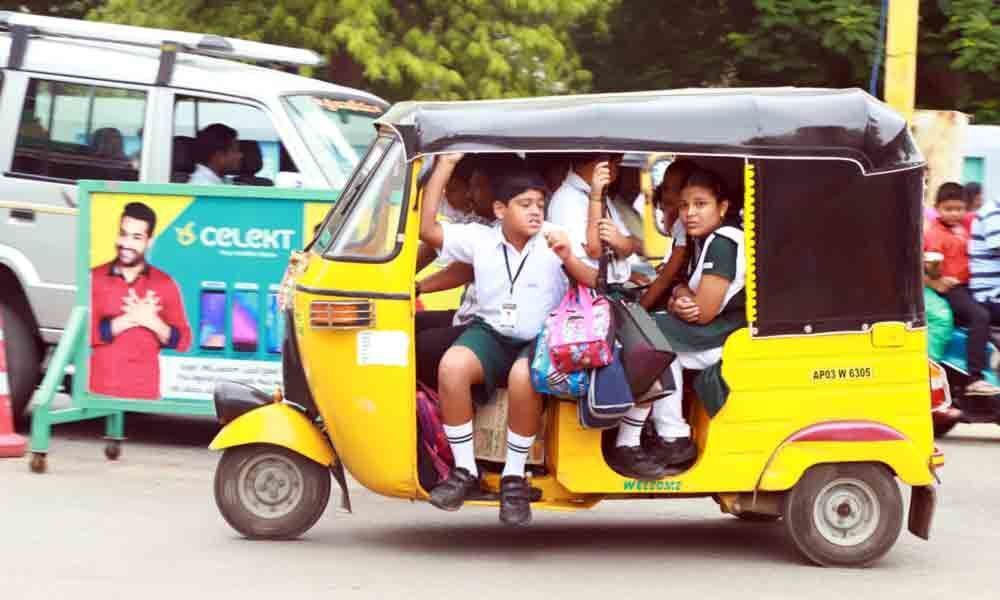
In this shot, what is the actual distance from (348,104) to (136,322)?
2.03 meters

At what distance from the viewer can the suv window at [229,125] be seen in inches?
426

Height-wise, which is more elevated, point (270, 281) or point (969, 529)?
point (270, 281)

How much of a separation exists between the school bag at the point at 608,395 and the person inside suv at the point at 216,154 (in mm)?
3979

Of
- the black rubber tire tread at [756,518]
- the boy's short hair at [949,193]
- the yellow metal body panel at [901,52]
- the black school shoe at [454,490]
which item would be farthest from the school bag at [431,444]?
the yellow metal body panel at [901,52]

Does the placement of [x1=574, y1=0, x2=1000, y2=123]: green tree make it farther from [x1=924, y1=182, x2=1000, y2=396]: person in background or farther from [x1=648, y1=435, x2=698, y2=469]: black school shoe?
[x1=648, y1=435, x2=698, y2=469]: black school shoe

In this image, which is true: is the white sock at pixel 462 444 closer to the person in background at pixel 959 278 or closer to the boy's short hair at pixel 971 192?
the person in background at pixel 959 278

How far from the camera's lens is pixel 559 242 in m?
7.57

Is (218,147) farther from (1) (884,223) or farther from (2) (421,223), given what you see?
(1) (884,223)

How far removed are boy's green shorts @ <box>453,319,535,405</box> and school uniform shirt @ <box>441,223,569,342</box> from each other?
33 millimetres

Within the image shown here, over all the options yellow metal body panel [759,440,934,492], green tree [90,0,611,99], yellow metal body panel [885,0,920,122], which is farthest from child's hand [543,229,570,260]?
green tree [90,0,611,99]

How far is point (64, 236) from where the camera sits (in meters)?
10.8

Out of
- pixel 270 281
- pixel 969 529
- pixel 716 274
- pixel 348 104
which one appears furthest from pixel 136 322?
pixel 969 529

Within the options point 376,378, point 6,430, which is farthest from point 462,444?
point 6,430

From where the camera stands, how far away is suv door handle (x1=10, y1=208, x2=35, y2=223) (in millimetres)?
10812
